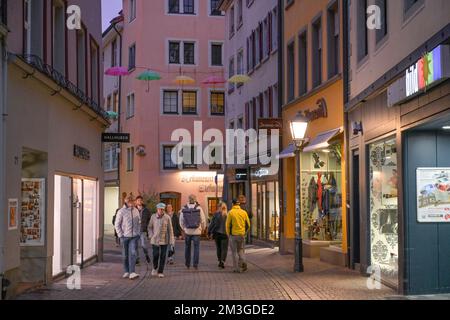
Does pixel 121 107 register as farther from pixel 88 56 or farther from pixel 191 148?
pixel 88 56

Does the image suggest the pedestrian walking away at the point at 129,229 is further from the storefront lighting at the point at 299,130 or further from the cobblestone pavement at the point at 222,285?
the storefront lighting at the point at 299,130

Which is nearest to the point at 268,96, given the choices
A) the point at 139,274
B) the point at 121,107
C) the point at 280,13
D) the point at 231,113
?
the point at 280,13

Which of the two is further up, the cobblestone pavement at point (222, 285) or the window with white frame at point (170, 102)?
the window with white frame at point (170, 102)

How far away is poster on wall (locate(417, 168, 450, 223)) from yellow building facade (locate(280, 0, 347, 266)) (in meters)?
6.18

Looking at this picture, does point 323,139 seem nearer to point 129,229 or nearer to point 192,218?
point 192,218

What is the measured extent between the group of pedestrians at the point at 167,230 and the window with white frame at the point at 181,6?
26.2 m

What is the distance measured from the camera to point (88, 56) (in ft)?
70.6

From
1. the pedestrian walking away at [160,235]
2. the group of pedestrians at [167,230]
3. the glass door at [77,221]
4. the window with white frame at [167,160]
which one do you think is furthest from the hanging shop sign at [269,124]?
the window with white frame at [167,160]

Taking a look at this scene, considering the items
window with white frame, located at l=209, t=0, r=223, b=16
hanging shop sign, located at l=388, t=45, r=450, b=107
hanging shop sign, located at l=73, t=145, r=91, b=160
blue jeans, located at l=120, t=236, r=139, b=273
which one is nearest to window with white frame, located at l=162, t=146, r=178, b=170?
window with white frame, located at l=209, t=0, r=223, b=16

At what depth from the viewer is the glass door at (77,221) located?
18.7 metres

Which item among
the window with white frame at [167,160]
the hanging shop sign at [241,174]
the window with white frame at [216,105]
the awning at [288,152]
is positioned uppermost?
the window with white frame at [216,105]

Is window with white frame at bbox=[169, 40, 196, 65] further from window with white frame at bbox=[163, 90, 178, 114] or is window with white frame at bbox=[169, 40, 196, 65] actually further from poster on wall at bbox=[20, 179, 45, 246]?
poster on wall at bbox=[20, 179, 45, 246]

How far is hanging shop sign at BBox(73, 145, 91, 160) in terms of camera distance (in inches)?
742

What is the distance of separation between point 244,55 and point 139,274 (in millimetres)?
18655
